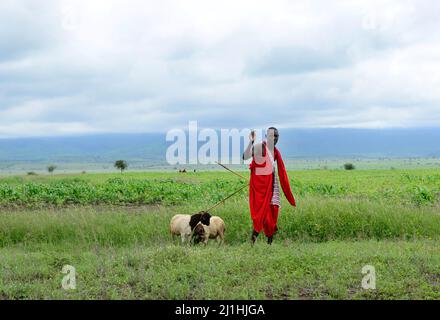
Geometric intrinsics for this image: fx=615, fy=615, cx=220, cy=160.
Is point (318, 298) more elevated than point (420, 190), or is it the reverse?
point (420, 190)

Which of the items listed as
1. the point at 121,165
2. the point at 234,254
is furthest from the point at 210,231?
the point at 121,165

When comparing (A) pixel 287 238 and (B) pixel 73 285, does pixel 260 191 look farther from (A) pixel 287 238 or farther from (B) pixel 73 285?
(B) pixel 73 285

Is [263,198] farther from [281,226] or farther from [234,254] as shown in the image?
[281,226]

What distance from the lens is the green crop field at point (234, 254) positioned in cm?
989

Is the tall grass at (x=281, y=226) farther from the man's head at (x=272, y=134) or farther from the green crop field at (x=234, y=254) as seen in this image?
the man's head at (x=272, y=134)

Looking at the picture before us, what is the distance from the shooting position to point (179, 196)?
2414 centimetres

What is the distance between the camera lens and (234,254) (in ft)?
39.7

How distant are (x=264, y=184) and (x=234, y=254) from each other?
2222 mm

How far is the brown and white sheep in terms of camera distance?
13.7 metres

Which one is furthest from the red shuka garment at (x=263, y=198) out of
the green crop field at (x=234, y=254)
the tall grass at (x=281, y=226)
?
the tall grass at (x=281, y=226)


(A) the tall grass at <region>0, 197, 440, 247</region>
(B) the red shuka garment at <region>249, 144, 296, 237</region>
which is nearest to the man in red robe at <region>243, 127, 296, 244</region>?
(B) the red shuka garment at <region>249, 144, 296, 237</region>

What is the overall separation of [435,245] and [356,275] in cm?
426

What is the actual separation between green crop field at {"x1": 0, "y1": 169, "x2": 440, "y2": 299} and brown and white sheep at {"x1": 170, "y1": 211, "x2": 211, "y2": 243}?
1.38ft
